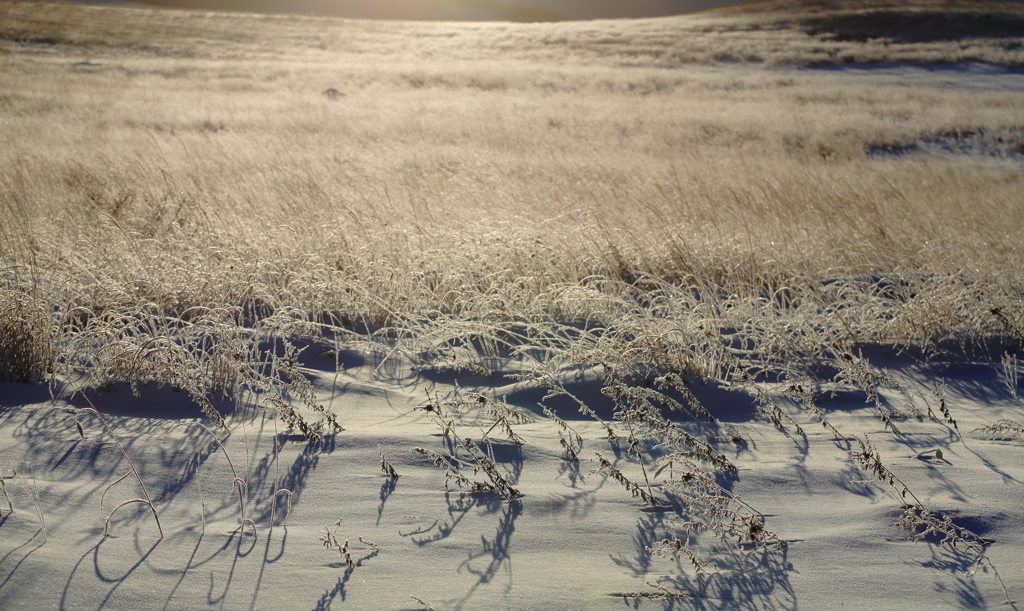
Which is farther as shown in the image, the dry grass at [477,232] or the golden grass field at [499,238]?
the dry grass at [477,232]

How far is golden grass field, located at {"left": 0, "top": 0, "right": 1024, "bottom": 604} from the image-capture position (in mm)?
2832

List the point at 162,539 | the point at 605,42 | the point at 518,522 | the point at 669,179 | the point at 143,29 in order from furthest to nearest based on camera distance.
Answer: the point at 605,42 < the point at 143,29 < the point at 669,179 < the point at 518,522 < the point at 162,539

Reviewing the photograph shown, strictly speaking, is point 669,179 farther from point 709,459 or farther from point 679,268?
point 709,459

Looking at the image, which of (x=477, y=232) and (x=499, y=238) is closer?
(x=499, y=238)

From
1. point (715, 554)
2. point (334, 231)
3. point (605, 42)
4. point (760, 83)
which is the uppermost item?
point (605, 42)

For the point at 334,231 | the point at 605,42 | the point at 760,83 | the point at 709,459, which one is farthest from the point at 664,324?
the point at 605,42

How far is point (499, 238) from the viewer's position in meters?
4.35

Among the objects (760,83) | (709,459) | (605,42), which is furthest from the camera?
(605,42)

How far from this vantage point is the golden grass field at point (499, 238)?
2.83 m

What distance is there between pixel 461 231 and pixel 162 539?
339 centimetres

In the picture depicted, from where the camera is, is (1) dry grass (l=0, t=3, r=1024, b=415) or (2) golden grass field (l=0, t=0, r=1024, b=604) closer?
(2) golden grass field (l=0, t=0, r=1024, b=604)

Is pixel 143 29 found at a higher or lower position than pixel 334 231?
higher

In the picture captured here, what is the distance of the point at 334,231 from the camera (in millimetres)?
4516

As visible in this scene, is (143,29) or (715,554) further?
(143,29)
